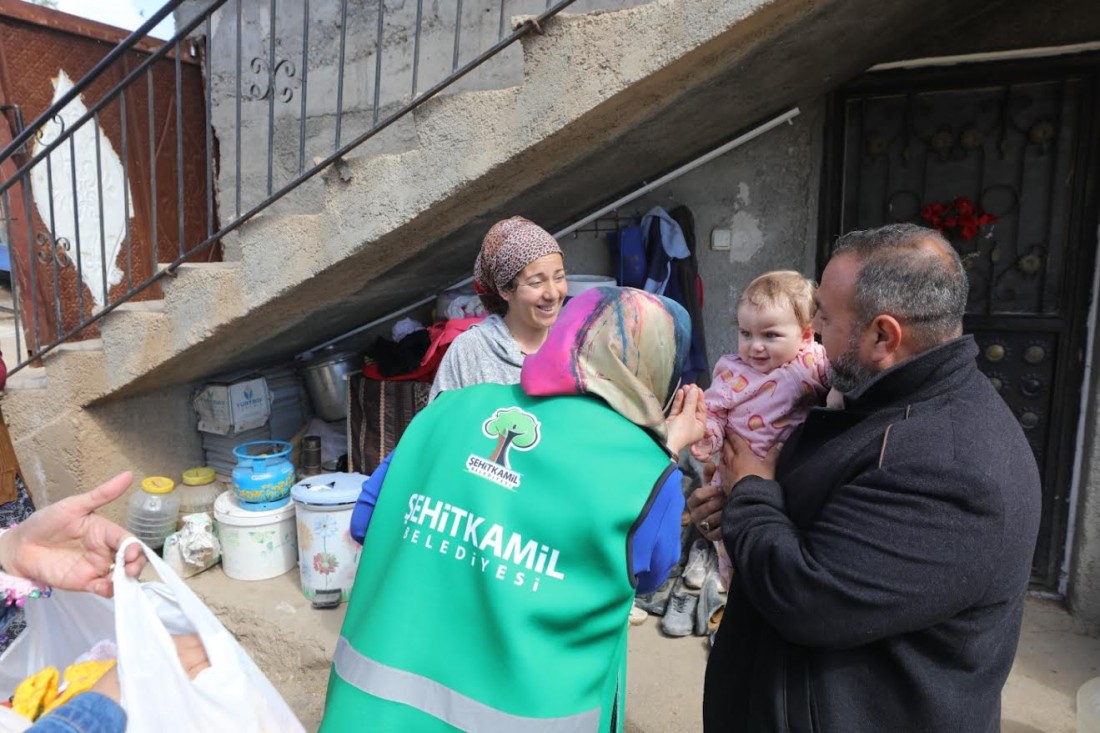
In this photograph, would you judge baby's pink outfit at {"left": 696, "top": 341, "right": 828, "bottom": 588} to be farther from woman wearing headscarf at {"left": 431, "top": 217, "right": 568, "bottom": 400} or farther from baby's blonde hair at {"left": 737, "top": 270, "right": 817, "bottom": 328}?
woman wearing headscarf at {"left": 431, "top": 217, "right": 568, "bottom": 400}

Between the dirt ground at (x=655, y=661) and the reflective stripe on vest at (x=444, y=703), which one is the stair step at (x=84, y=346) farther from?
the reflective stripe on vest at (x=444, y=703)

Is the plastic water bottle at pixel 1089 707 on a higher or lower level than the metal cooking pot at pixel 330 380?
lower

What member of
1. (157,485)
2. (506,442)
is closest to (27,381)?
(157,485)

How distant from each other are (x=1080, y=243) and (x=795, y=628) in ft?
9.96

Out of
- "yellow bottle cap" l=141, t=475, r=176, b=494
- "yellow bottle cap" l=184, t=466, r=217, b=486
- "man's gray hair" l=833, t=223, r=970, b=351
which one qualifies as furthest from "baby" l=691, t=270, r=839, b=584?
"yellow bottle cap" l=184, t=466, r=217, b=486

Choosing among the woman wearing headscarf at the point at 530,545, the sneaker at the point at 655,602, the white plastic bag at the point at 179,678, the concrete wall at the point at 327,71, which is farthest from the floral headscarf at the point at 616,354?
the concrete wall at the point at 327,71

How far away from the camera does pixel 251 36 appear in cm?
478

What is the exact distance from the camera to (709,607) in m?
3.41

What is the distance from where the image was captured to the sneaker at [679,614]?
336cm

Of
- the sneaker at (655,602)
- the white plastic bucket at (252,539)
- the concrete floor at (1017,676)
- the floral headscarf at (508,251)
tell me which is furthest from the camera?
the white plastic bucket at (252,539)

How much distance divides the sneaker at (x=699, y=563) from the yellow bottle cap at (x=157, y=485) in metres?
3.01

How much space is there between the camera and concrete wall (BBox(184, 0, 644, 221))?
13.4ft

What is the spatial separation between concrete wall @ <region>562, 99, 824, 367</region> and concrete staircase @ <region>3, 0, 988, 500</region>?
169 mm

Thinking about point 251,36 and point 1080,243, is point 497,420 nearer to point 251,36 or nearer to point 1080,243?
point 1080,243
